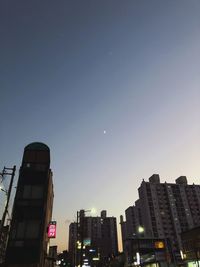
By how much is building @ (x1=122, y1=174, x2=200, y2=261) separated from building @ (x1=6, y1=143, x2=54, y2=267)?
3995 inches

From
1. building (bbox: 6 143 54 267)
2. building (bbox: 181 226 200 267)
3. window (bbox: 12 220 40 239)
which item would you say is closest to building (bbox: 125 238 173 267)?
building (bbox: 181 226 200 267)

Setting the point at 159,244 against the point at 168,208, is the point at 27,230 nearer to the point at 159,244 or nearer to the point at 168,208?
the point at 159,244

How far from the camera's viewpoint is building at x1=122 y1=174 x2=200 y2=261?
A: 134000 mm

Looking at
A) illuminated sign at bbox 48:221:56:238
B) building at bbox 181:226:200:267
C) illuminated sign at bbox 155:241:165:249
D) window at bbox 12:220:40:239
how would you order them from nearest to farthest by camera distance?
window at bbox 12:220:40:239, illuminated sign at bbox 48:221:56:238, building at bbox 181:226:200:267, illuminated sign at bbox 155:241:165:249

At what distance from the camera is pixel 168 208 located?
463 feet

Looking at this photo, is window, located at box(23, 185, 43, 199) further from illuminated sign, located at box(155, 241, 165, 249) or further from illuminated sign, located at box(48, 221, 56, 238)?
illuminated sign, located at box(155, 241, 165, 249)

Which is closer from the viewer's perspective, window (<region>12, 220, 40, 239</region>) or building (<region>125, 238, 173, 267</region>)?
window (<region>12, 220, 40, 239</region>)

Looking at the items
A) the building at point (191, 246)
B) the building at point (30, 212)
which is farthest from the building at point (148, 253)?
the building at point (30, 212)

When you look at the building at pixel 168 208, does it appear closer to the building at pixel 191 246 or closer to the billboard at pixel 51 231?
the building at pixel 191 246

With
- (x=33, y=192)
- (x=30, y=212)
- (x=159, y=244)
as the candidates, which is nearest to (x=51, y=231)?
(x=30, y=212)

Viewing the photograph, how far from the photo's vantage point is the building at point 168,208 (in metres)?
134

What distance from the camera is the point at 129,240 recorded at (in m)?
100

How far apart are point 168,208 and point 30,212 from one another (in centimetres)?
11409

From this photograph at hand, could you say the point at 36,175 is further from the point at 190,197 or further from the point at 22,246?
the point at 190,197
